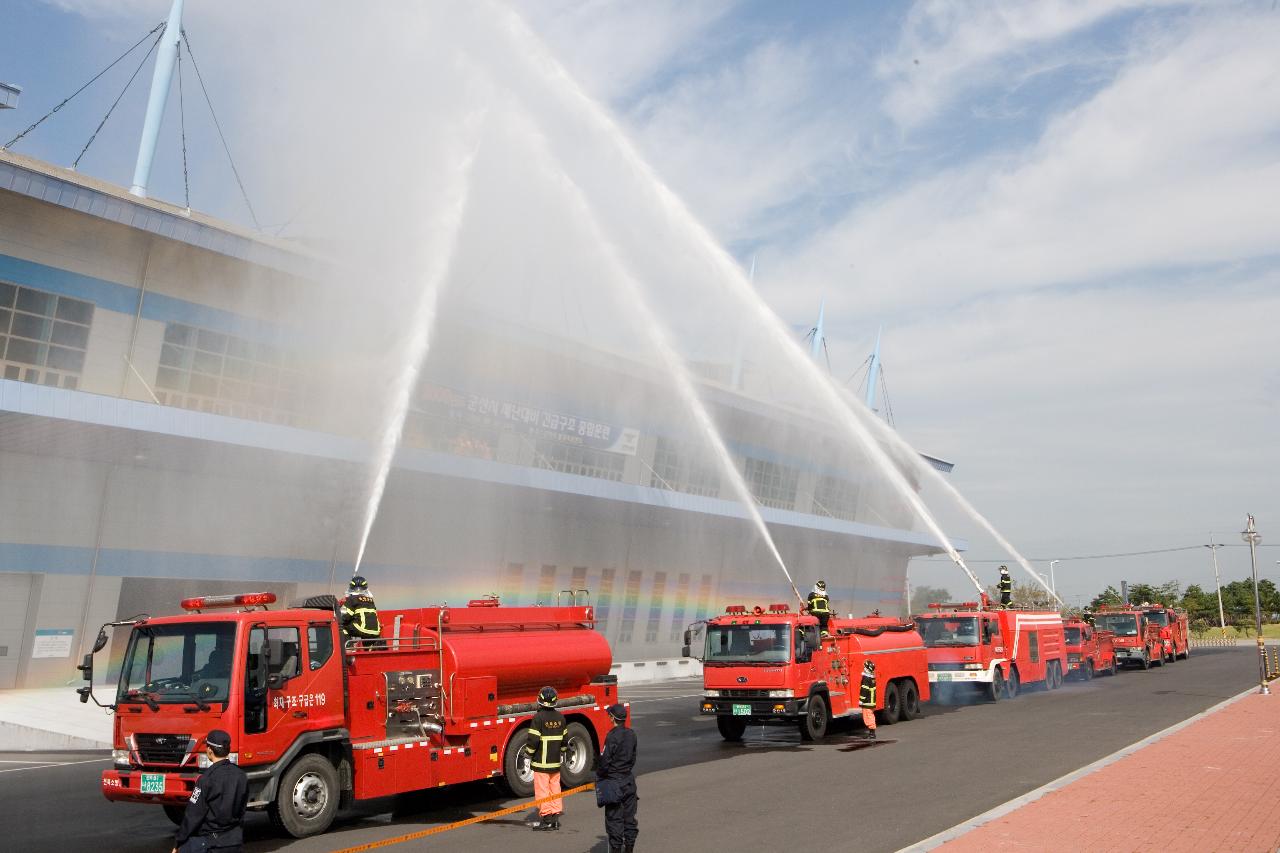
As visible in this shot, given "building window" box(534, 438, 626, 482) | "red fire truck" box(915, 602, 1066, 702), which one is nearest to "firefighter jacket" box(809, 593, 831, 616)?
"red fire truck" box(915, 602, 1066, 702)

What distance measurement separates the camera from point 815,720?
2084 cm

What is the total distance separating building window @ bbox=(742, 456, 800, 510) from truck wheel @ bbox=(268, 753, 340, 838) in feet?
154

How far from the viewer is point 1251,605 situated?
368 ft

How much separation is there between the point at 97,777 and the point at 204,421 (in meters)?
12.9

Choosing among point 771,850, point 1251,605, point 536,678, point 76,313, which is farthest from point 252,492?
point 1251,605

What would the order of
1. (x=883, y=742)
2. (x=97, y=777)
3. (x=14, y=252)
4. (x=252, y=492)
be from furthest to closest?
(x=252, y=492) < (x=14, y=252) < (x=883, y=742) < (x=97, y=777)

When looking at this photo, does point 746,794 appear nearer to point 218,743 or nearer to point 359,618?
point 359,618

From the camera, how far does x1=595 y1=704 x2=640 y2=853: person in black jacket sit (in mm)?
10211

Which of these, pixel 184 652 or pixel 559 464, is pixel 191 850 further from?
pixel 559 464

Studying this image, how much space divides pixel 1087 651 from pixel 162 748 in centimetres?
3421

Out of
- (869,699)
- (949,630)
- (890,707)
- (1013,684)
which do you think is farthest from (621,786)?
(1013,684)

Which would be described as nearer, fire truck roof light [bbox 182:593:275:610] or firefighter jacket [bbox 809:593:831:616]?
fire truck roof light [bbox 182:593:275:610]

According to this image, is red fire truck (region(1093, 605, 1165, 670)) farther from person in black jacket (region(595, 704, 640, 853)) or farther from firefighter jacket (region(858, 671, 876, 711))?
person in black jacket (region(595, 704, 640, 853))

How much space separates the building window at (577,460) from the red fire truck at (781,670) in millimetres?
21832
